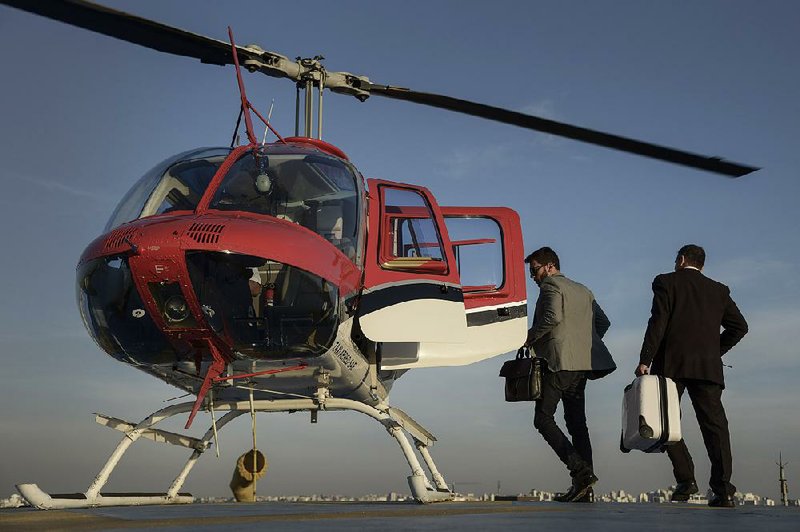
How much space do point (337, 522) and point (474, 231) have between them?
572 centimetres

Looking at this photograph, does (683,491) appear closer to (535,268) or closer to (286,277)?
(535,268)

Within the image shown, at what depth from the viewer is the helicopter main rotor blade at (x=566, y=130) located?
33.7 feet

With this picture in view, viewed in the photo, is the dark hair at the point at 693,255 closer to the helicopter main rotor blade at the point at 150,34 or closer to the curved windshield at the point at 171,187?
the curved windshield at the point at 171,187

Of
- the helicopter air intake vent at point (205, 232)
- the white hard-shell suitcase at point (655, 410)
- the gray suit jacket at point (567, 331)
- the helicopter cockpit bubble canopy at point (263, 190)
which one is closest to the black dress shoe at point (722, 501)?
A: the white hard-shell suitcase at point (655, 410)

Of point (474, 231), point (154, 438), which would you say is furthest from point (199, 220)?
point (474, 231)

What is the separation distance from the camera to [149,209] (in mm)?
8617

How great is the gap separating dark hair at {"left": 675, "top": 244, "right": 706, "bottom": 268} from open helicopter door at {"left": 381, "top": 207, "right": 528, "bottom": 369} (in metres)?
2.33

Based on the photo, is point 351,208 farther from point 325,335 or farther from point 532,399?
point 532,399

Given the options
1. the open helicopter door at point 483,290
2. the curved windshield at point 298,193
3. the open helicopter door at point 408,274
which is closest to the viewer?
the curved windshield at point 298,193

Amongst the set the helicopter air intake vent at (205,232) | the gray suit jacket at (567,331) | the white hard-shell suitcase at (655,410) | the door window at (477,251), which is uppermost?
the door window at (477,251)

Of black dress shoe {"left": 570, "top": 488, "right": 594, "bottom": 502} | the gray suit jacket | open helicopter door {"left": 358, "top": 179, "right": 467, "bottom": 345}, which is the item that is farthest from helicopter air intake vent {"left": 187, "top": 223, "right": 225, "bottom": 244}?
black dress shoe {"left": 570, "top": 488, "right": 594, "bottom": 502}

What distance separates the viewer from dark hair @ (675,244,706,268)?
8039 millimetres

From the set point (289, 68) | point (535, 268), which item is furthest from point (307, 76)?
point (535, 268)

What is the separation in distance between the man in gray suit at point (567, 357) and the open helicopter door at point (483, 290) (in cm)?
75
